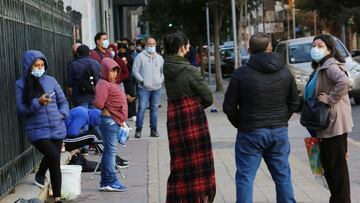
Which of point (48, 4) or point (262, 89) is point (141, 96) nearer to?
point (48, 4)

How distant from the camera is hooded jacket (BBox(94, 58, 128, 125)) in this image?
8531 mm

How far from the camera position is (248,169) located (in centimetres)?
680

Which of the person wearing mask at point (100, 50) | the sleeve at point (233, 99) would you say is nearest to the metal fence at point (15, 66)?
the person wearing mask at point (100, 50)

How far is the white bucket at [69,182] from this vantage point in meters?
8.31

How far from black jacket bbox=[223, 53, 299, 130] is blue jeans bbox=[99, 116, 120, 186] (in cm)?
214

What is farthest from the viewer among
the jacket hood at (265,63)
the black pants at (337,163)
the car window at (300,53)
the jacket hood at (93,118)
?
the car window at (300,53)

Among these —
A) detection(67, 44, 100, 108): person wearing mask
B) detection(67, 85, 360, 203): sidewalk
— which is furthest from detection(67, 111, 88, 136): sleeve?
detection(67, 44, 100, 108): person wearing mask

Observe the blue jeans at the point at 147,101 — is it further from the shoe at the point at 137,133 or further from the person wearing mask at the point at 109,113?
the person wearing mask at the point at 109,113

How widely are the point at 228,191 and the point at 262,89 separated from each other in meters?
2.33

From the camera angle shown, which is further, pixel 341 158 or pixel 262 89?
pixel 341 158

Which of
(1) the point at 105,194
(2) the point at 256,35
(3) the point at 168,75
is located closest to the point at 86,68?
(1) the point at 105,194

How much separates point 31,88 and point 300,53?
13809 mm

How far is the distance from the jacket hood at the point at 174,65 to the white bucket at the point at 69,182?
1730 millimetres

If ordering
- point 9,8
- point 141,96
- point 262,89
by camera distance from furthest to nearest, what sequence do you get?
1. point 141,96
2. point 9,8
3. point 262,89
